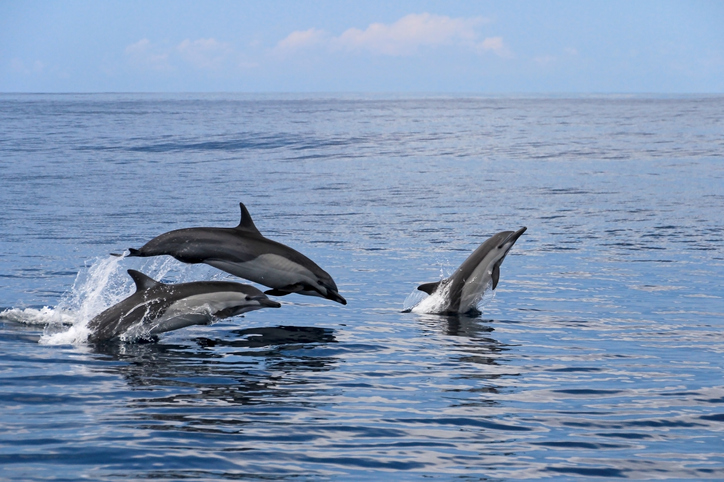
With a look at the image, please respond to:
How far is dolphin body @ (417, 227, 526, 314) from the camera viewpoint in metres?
12.6

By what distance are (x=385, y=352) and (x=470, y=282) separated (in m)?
3.03

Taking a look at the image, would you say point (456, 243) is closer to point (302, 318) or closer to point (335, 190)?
point (302, 318)

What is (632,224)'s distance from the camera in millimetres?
21047

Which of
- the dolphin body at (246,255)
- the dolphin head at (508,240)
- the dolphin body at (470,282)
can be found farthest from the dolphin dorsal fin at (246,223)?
the dolphin head at (508,240)

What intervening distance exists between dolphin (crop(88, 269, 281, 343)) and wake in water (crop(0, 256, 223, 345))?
1.15ft

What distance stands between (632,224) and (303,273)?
11900mm

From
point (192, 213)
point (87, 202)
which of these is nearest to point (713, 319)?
point (192, 213)

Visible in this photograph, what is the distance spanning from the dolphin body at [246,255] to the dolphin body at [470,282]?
1778 mm

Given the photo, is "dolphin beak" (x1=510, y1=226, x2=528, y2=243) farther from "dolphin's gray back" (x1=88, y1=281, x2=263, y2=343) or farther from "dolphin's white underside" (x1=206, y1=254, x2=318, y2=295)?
"dolphin's gray back" (x1=88, y1=281, x2=263, y2=343)

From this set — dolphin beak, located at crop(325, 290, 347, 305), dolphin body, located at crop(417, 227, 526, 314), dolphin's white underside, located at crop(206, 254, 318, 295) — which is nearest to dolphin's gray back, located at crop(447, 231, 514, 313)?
dolphin body, located at crop(417, 227, 526, 314)

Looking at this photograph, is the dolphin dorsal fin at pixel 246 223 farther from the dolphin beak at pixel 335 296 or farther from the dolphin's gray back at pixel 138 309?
the dolphin beak at pixel 335 296

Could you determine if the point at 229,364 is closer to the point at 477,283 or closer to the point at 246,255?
the point at 246,255

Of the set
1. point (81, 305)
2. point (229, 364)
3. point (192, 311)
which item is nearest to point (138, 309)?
point (192, 311)

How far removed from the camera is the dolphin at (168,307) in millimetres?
10375
